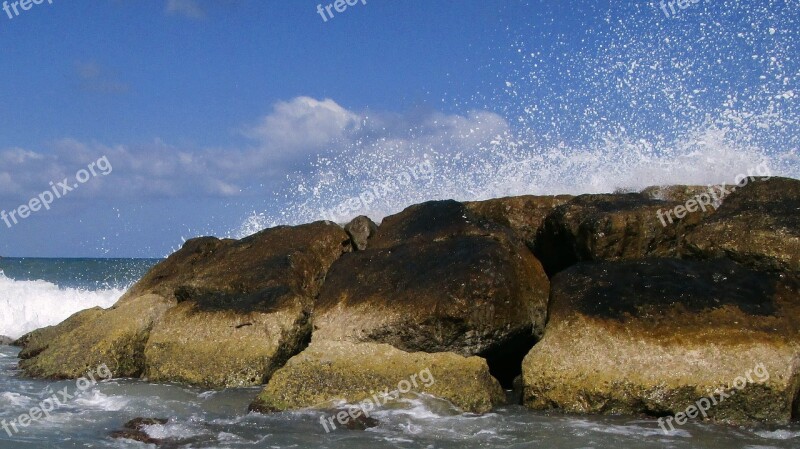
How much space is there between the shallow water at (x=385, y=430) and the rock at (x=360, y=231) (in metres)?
3.57

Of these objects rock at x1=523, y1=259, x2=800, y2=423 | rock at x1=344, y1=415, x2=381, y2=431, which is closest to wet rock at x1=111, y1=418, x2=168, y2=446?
rock at x1=344, y1=415, x2=381, y2=431

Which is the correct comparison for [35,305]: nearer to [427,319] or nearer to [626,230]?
[427,319]

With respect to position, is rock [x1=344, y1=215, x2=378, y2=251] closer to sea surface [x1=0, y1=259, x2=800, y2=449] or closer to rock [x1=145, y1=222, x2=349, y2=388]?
rock [x1=145, y1=222, x2=349, y2=388]

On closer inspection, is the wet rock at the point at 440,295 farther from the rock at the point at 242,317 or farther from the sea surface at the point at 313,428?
the sea surface at the point at 313,428

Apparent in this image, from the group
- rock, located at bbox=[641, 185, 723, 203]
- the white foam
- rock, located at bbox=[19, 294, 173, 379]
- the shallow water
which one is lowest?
the shallow water

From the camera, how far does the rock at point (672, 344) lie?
21.5 feet

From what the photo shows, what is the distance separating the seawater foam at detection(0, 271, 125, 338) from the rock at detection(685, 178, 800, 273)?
1331 centimetres

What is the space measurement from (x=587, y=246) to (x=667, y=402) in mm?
2656

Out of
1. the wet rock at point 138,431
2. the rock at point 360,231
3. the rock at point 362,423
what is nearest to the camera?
the wet rock at point 138,431

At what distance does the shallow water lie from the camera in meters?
6.06

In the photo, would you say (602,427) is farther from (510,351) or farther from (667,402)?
(510,351)

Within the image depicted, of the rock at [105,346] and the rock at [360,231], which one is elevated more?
the rock at [360,231]

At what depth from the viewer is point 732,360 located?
21.7ft

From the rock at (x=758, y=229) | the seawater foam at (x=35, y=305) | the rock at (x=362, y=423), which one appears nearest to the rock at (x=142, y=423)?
the rock at (x=362, y=423)
